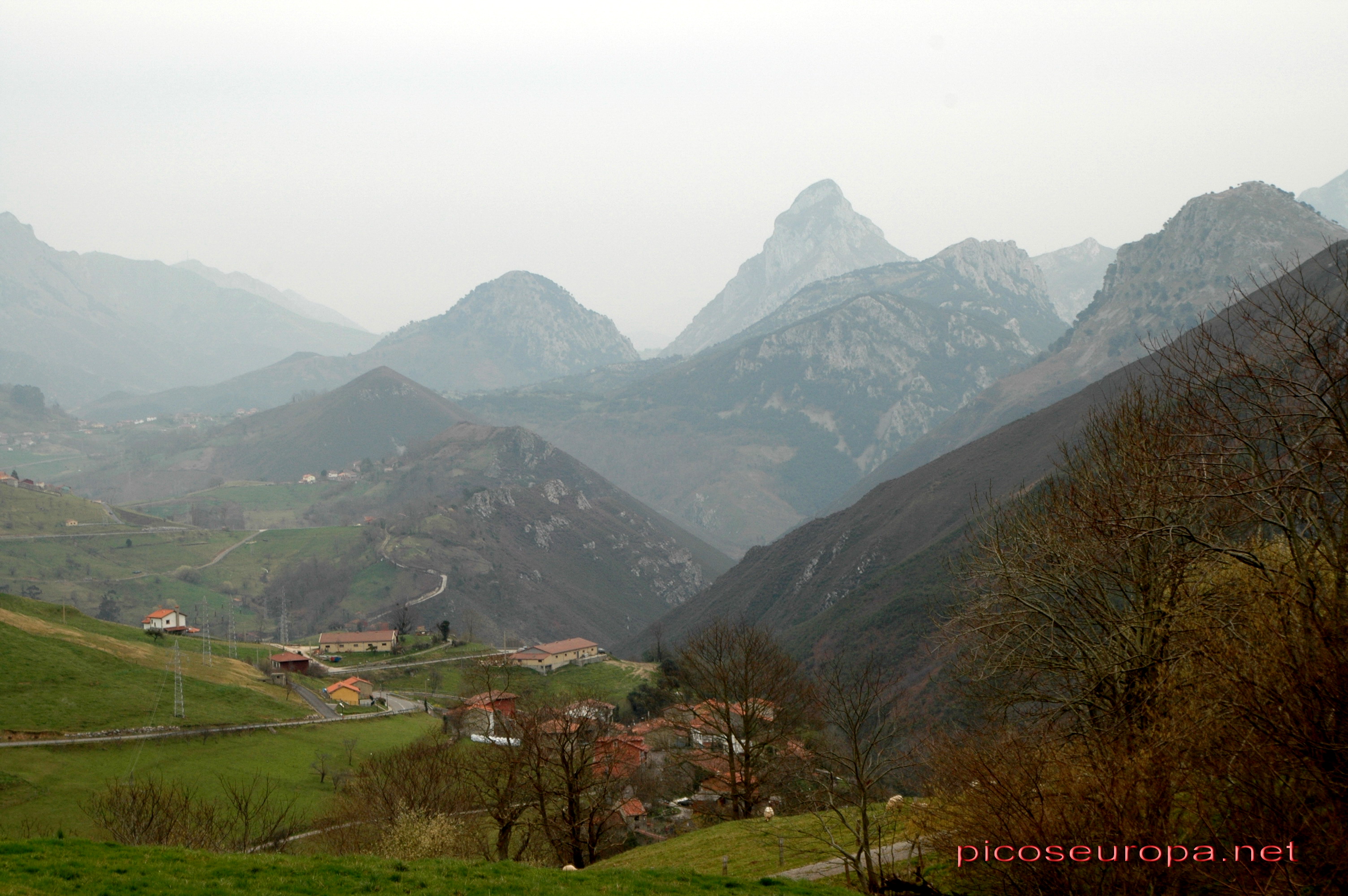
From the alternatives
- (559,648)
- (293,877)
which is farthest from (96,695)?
(559,648)

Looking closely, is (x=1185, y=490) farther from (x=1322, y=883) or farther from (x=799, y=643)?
(x=799, y=643)

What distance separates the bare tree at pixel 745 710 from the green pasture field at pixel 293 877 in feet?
75.5

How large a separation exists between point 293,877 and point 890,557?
481 feet

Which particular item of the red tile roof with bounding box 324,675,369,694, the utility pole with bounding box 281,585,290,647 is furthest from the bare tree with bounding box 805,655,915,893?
the utility pole with bounding box 281,585,290,647

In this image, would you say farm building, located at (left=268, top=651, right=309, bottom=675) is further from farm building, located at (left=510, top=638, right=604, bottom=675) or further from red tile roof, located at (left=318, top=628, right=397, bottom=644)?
farm building, located at (left=510, top=638, right=604, bottom=675)

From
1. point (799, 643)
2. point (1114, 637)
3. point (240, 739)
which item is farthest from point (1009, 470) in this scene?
point (1114, 637)

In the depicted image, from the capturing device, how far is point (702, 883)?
21.8m

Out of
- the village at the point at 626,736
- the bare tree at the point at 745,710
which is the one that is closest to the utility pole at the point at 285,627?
the village at the point at 626,736

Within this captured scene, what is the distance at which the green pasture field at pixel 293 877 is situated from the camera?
17031 mm

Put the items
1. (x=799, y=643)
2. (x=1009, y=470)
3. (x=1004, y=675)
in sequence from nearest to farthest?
(x=1004, y=675) → (x=799, y=643) → (x=1009, y=470)

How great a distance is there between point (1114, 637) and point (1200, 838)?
6.47m

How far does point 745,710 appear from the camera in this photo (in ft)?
150

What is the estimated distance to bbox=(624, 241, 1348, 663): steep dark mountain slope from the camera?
12356 cm

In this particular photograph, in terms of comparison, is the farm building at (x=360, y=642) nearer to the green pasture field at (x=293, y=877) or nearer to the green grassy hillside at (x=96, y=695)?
the green grassy hillside at (x=96, y=695)
